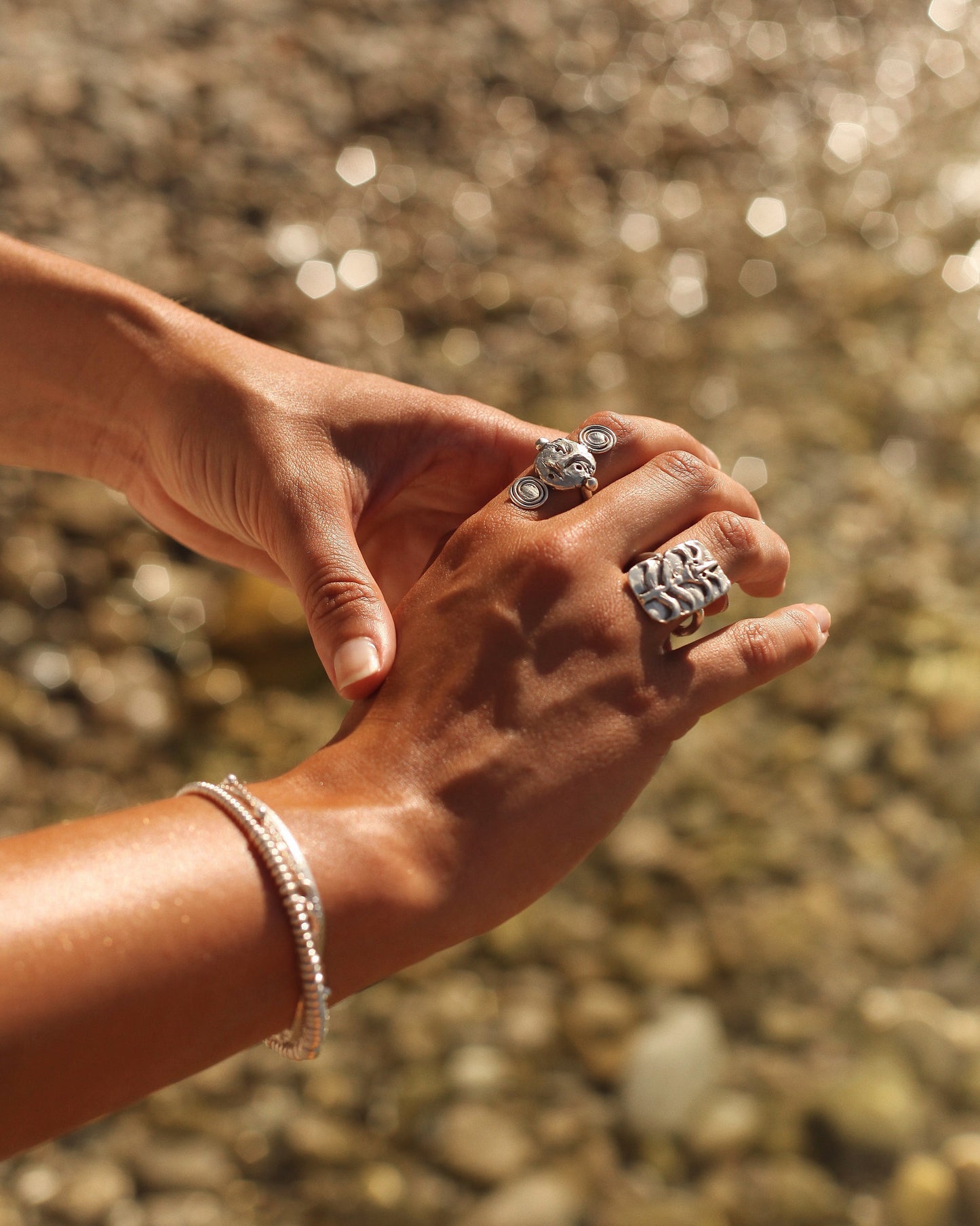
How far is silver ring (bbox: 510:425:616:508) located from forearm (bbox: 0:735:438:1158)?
1.89 feet

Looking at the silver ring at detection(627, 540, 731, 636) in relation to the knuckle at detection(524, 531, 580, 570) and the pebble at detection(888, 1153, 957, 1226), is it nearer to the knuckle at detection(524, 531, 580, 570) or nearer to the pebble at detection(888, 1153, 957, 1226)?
the knuckle at detection(524, 531, 580, 570)

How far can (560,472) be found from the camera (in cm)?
162

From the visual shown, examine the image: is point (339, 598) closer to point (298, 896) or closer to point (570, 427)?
point (298, 896)

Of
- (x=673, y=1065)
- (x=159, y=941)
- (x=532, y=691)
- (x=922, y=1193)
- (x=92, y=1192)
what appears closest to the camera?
(x=159, y=941)

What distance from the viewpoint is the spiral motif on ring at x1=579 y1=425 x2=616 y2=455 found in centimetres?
167

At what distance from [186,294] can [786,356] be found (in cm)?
213

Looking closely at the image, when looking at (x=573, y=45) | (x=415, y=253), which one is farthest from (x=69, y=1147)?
(x=573, y=45)

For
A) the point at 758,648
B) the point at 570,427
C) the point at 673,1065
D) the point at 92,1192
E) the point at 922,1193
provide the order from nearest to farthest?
the point at 758,648
the point at 92,1192
the point at 922,1193
the point at 673,1065
the point at 570,427

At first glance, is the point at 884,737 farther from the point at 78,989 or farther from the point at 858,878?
the point at 78,989

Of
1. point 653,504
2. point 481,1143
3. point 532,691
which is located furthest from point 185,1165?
point 653,504

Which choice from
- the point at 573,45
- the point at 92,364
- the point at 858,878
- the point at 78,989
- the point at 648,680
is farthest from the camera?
the point at 573,45

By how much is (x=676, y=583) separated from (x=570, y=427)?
2164 millimetres

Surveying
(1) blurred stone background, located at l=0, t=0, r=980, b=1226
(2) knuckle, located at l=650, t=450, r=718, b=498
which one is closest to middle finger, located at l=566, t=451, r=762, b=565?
(2) knuckle, located at l=650, t=450, r=718, b=498

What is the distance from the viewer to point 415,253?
3.99 meters
